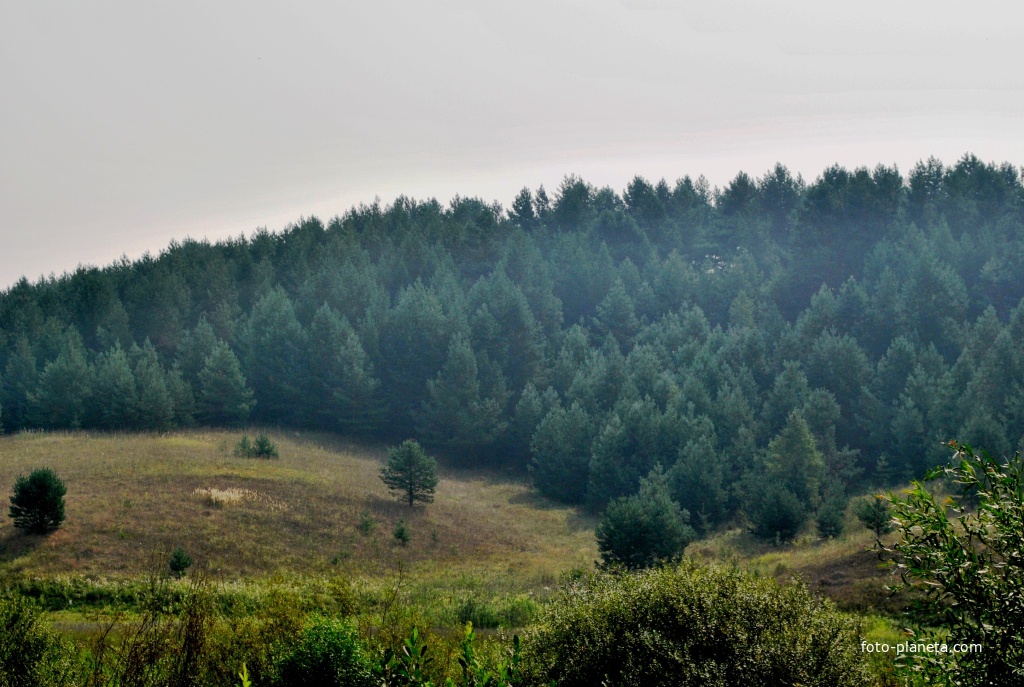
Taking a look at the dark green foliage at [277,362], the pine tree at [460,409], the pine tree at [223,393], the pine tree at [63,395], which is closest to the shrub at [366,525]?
the pine tree at [460,409]

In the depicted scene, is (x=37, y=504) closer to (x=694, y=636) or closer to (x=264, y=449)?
(x=264, y=449)

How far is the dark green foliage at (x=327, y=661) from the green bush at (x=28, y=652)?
298cm

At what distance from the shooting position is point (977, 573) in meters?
8.95

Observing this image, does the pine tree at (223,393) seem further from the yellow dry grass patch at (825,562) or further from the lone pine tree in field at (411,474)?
the yellow dry grass patch at (825,562)

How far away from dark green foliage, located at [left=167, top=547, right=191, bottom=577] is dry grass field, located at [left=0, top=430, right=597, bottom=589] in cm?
102

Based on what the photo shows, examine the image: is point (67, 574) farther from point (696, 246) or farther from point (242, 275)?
point (696, 246)

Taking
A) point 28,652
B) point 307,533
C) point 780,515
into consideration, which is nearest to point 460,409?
point 307,533

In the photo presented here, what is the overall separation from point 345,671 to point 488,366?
65757 mm

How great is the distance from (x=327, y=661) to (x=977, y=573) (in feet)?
27.0

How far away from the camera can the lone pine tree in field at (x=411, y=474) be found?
53.4 m

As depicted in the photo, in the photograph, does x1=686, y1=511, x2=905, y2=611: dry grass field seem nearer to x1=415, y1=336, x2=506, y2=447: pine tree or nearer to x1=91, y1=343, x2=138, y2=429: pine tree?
x1=415, y1=336, x2=506, y2=447: pine tree

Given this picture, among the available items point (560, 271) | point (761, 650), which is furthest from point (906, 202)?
point (761, 650)

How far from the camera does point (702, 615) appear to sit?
12688 millimetres

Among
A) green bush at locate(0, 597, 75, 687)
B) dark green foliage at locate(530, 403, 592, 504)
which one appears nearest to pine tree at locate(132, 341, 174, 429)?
dark green foliage at locate(530, 403, 592, 504)
